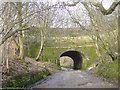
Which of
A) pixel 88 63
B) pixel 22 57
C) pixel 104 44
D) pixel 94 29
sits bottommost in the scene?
pixel 88 63

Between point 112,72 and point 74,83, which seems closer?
point 74,83

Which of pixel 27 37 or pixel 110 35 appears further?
pixel 27 37

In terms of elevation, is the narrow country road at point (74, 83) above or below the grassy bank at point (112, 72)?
below

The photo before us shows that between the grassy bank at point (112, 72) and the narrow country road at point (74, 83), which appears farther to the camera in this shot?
the grassy bank at point (112, 72)

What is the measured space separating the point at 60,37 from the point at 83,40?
3957 millimetres

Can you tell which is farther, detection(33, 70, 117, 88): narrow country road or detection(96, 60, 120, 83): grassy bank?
detection(96, 60, 120, 83): grassy bank

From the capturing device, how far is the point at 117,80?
7.60 metres

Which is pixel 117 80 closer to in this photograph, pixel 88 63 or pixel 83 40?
pixel 88 63

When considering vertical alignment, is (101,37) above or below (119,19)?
below

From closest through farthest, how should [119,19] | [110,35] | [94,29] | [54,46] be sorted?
[119,19], [110,35], [94,29], [54,46]

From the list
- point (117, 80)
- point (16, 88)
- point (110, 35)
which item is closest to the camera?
point (16, 88)

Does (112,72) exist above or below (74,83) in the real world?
above

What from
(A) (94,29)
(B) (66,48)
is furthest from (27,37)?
(A) (94,29)

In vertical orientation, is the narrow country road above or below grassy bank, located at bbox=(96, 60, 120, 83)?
below
